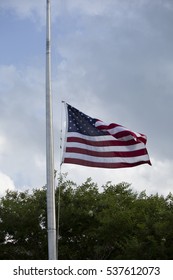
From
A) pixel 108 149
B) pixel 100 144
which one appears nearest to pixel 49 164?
pixel 100 144

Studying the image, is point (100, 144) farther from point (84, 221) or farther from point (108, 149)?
point (84, 221)

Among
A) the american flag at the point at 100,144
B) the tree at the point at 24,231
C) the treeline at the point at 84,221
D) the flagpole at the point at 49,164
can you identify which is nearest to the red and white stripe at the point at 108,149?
the american flag at the point at 100,144

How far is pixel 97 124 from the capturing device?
18.3 m

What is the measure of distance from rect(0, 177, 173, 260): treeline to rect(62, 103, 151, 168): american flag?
57.4ft

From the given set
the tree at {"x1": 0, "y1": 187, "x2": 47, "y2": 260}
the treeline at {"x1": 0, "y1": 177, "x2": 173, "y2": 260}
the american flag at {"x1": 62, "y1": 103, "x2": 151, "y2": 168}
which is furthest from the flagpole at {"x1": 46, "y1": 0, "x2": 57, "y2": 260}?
the tree at {"x1": 0, "y1": 187, "x2": 47, "y2": 260}

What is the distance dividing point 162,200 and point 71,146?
2161 centimetres

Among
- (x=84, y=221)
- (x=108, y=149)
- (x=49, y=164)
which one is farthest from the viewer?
(x=84, y=221)

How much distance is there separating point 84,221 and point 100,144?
70.4 ft

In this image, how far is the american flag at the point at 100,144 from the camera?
58.2ft

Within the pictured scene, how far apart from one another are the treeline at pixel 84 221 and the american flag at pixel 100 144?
17484 mm

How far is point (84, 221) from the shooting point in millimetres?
38844

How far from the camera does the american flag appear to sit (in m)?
17.8

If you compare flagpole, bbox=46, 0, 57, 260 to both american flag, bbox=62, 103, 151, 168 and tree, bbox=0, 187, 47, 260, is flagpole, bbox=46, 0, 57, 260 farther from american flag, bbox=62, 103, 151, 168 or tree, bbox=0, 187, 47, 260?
tree, bbox=0, 187, 47, 260
